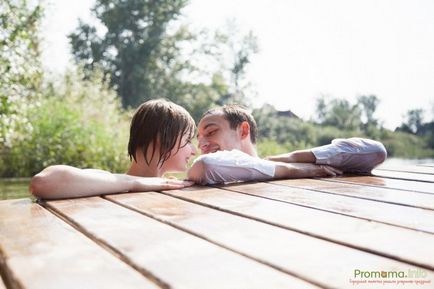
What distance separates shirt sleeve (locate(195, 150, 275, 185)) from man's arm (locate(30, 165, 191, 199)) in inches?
10.4

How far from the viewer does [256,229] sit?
42.1 inches

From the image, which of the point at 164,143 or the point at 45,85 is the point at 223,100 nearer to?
the point at 45,85

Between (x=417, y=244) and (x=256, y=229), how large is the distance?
357 mm

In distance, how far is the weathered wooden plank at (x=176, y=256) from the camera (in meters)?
0.71

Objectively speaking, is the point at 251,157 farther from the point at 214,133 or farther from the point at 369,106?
the point at 369,106

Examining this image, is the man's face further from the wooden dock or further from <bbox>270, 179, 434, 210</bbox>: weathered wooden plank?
the wooden dock

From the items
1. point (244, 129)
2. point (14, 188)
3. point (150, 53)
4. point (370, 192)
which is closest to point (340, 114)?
point (150, 53)

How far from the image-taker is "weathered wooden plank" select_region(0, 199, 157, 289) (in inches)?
28.4

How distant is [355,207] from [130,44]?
2675 cm

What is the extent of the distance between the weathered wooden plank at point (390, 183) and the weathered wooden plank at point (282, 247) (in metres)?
0.94

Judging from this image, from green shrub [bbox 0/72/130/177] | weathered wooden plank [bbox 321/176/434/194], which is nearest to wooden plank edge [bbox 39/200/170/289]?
weathered wooden plank [bbox 321/176/434/194]

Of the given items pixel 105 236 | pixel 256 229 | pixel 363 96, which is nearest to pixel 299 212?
pixel 256 229

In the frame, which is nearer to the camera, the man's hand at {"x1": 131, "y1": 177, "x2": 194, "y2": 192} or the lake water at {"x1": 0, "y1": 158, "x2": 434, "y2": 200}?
the man's hand at {"x1": 131, "y1": 177, "x2": 194, "y2": 192}

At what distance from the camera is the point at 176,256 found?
0.85 meters
